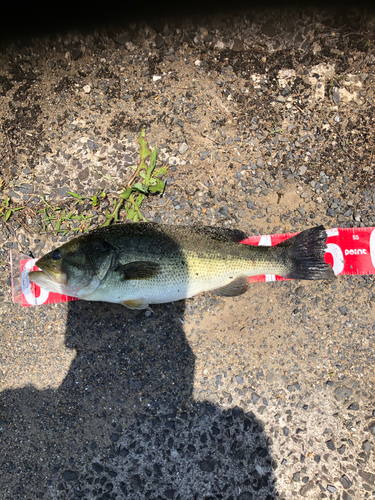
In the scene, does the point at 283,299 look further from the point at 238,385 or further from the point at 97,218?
the point at 97,218

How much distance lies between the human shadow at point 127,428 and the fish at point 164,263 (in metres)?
0.51

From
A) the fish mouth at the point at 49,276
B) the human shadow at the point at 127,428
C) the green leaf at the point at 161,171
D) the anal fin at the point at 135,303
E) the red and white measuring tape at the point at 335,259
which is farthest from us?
the green leaf at the point at 161,171

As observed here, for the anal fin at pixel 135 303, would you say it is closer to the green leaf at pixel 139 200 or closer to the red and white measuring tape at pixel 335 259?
the red and white measuring tape at pixel 335 259

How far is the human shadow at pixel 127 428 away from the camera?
3086mm

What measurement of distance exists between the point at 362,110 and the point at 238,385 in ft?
11.1

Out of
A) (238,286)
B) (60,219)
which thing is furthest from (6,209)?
(238,286)

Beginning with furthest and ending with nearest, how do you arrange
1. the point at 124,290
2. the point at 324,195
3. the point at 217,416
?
the point at 324,195 < the point at 217,416 < the point at 124,290

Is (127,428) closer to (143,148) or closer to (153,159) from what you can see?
(153,159)

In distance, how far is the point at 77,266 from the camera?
9.04 ft

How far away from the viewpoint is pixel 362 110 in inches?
135

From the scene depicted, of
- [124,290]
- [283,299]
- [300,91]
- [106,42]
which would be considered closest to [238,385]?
[283,299]

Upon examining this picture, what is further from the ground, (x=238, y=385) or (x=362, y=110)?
(x=362, y=110)

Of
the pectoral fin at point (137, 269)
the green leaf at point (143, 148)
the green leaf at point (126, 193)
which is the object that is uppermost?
the green leaf at point (143, 148)

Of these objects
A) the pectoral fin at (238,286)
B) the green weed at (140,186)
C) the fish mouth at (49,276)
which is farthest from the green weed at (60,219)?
the pectoral fin at (238,286)
